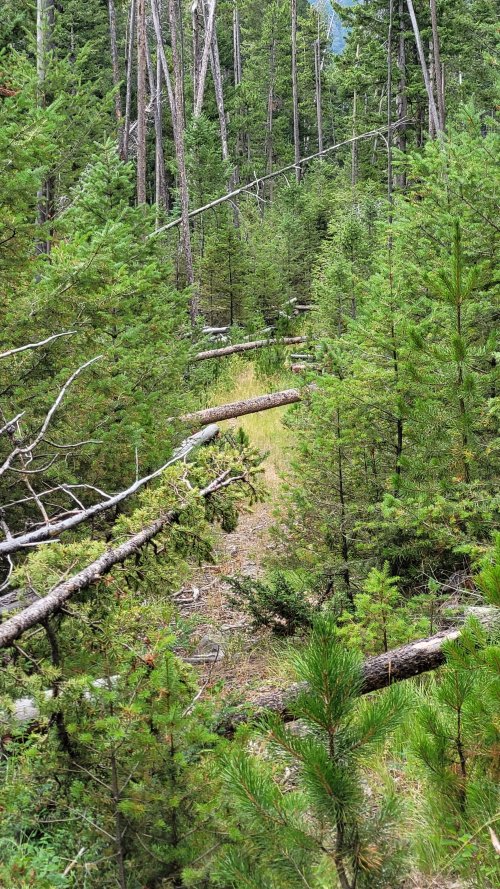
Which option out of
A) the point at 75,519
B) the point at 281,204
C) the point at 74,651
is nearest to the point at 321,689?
the point at 74,651

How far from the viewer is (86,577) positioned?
268 centimetres


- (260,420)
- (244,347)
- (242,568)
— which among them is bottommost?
(242,568)

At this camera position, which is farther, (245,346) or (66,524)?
(245,346)

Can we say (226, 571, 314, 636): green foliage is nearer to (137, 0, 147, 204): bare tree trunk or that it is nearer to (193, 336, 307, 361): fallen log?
(193, 336, 307, 361): fallen log

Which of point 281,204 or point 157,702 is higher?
point 281,204

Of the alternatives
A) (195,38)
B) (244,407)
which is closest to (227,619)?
(244,407)

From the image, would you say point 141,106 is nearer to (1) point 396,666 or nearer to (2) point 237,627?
(2) point 237,627

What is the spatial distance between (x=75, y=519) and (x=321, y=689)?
1997 mm

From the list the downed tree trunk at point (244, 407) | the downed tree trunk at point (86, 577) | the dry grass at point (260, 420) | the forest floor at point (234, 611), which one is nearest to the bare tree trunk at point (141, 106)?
the dry grass at point (260, 420)

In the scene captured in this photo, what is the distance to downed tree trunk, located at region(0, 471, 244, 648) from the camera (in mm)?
2420

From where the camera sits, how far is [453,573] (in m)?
4.83

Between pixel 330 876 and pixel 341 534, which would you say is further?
pixel 341 534

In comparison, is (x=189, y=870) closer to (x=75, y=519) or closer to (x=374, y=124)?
(x=75, y=519)

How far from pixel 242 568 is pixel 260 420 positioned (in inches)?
159
